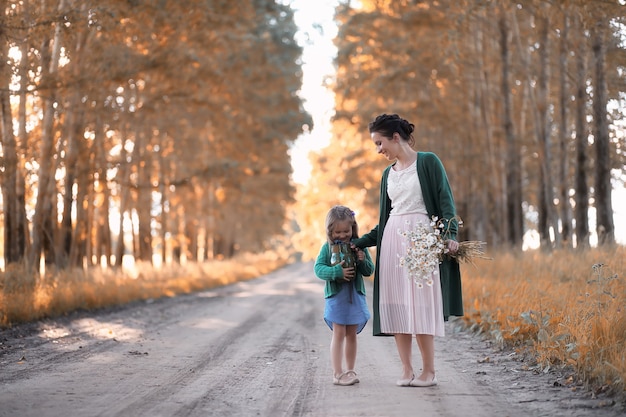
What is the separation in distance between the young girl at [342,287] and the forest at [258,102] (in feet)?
20.7

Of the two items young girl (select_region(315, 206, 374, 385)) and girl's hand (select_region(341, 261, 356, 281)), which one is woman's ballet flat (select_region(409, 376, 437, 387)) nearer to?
young girl (select_region(315, 206, 374, 385))

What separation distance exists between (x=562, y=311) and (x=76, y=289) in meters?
10.5

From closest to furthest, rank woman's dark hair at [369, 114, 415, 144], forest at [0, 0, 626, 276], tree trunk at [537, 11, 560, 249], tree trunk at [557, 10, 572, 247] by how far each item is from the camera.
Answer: woman's dark hair at [369, 114, 415, 144]
forest at [0, 0, 626, 276]
tree trunk at [557, 10, 572, 247]
tree trunk at [537, 11, 560, 249]

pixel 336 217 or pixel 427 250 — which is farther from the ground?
pixel 336 217

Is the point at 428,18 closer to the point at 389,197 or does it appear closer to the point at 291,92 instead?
the point at 291,92

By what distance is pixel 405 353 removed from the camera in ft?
23.0

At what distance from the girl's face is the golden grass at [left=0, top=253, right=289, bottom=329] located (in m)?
6.68

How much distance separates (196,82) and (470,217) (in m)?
14.1

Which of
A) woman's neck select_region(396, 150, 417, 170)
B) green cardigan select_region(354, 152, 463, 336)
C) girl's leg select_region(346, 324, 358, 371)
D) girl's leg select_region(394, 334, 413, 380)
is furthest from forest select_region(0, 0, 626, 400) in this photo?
woman's neck select_region(396, 150, 417, 170)

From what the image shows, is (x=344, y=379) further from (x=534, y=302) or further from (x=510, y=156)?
(x=510, y=156)

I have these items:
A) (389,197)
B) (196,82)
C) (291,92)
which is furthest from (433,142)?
(389,197)

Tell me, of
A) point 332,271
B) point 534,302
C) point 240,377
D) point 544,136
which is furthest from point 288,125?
point 332,271

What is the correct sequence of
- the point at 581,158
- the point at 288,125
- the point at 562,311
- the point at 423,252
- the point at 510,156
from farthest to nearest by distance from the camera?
1. the point at 288,125
2. the point at 510,156
3. the point at 581,158
4. the point at 562,311
5. the point at 423,252

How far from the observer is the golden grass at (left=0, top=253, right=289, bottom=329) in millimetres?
12820
